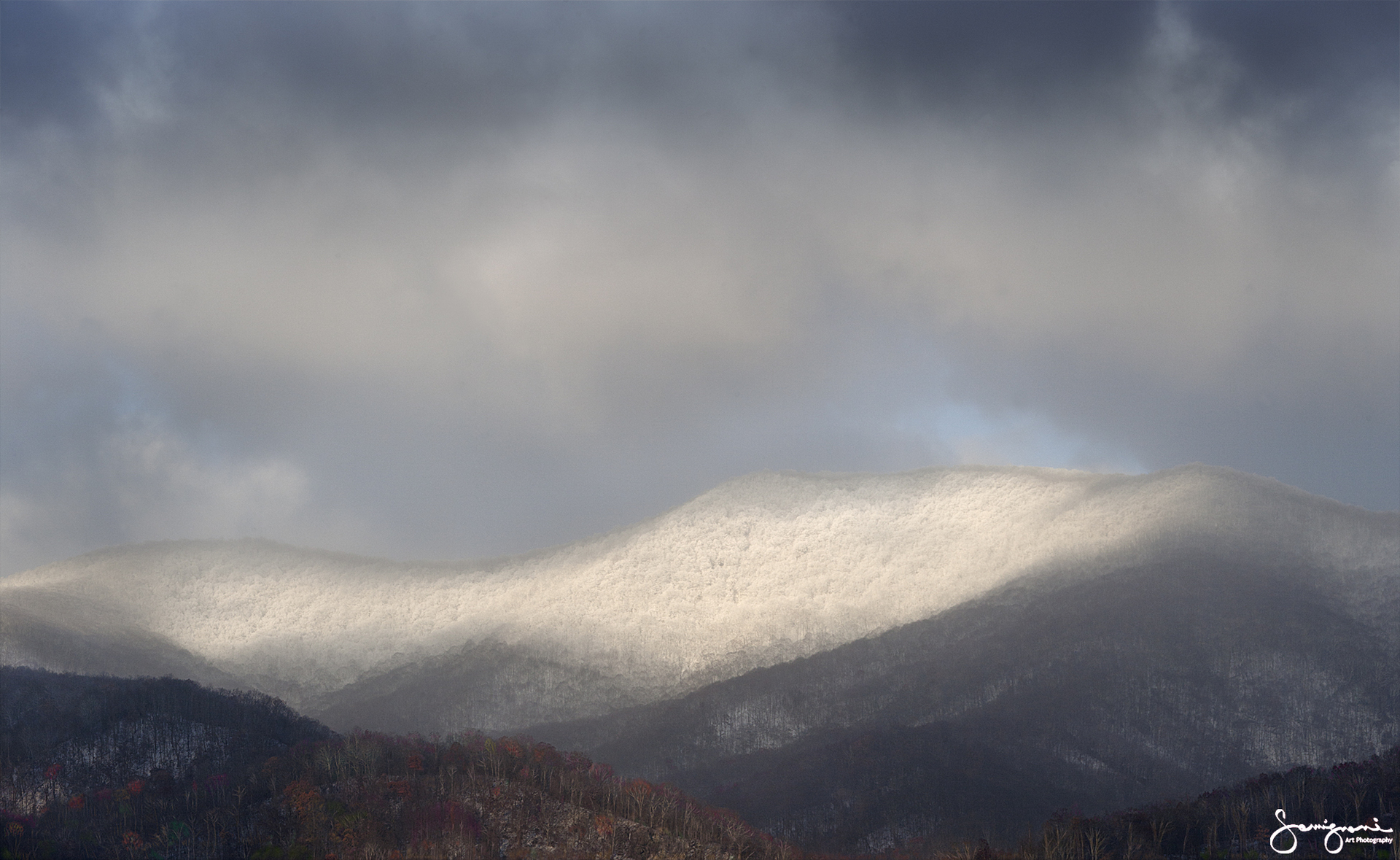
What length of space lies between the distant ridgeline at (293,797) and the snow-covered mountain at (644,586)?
43.4m

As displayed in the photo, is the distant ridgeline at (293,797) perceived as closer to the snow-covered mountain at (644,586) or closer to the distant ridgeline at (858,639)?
the distant ridgeline at (858,639)

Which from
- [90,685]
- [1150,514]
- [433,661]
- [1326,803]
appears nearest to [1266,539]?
[1150,514]

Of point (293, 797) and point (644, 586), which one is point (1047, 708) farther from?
point (293, 797)

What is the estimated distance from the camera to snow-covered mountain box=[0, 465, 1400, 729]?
100562 millimetres

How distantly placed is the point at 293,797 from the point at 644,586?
81.4 m

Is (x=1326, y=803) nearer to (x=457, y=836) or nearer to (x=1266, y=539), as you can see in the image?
(x=457, y=836)

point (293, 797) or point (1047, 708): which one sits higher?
point (293, 797)

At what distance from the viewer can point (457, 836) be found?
37.2m
